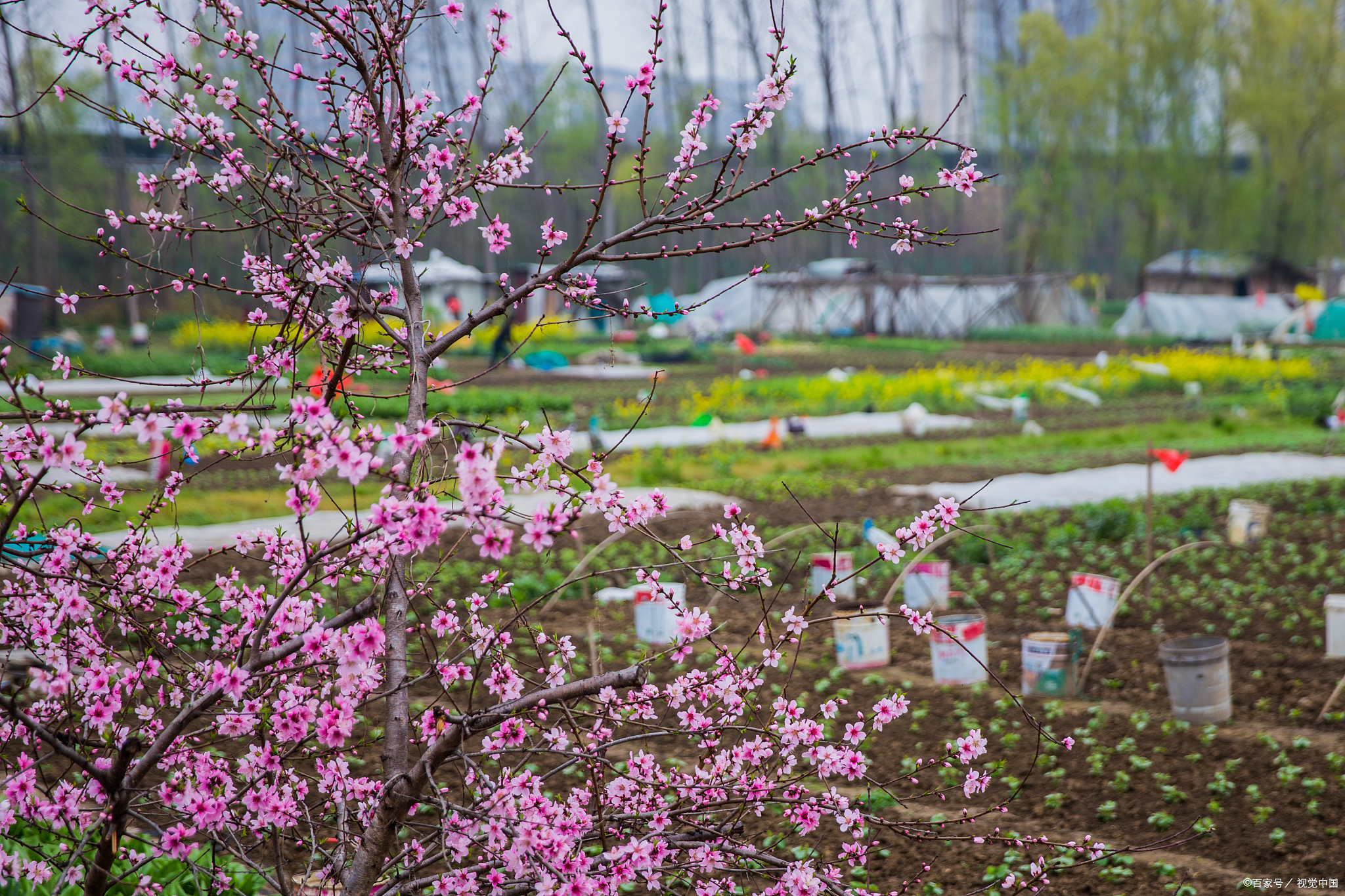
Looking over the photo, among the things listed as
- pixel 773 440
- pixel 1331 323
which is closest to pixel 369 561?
pixel 773 440

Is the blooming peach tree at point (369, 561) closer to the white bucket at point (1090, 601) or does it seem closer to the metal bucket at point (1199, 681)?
the metal bucket at point (1199, 681)

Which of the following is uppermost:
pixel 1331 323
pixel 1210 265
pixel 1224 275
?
pixel 1210 265

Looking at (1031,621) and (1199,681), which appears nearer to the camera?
(1199,681)

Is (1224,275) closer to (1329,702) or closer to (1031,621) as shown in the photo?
(1031,621)

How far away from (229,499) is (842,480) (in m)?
5.70

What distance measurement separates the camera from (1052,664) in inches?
189

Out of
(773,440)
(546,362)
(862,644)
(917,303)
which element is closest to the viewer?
(862,644)

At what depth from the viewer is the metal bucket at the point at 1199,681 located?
173 inches

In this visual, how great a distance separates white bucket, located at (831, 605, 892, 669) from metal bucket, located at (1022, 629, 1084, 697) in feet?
2.42

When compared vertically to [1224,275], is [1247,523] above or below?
below

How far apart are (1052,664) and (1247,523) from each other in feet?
12.0

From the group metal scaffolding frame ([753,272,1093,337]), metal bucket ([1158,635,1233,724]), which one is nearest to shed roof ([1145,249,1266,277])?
metal scaffolding frame ([753,272,1093,337])

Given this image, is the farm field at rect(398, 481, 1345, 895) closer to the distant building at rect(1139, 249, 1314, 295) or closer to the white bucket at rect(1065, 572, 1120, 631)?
the white bucket at rect(1065, 572, 1120, 631)

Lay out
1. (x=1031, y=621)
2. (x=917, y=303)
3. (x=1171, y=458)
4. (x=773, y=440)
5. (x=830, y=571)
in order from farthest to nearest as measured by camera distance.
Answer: (x=917, y=303) → (x=773, y=440) → (x=1171, y=458) → (x=1031, y=621) → (x=830, y=571)
